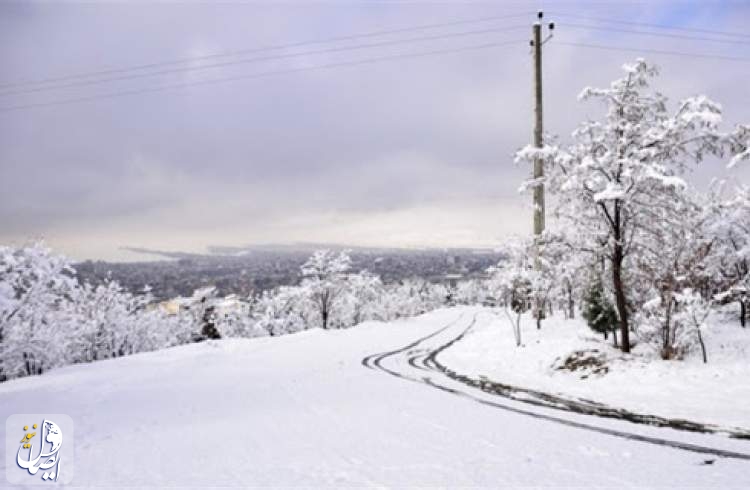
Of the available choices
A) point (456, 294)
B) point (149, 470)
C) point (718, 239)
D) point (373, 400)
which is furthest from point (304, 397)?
point (456, 294)

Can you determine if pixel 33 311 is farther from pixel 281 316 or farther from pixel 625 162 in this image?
pixel 281 316

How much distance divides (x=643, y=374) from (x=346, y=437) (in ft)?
28.3

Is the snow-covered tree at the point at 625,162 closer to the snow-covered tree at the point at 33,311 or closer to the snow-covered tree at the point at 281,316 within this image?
the snow-covered tree at the point at 33,311

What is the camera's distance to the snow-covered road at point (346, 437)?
19.9 feet

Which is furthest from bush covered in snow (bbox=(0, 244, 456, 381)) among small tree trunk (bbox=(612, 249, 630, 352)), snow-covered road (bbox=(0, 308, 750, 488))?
small tree trunk (bbox=(612, 249, 630, 352))

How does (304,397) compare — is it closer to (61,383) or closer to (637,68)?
(61,383)

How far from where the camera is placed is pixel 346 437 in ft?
26.0

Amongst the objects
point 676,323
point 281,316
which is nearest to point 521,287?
point 676,323

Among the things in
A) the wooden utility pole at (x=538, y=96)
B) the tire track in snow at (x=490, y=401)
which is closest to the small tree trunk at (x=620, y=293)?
the tire track in snow at (x=490, y=401)

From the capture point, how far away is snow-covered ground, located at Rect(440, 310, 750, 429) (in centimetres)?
955

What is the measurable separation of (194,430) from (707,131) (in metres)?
14.3

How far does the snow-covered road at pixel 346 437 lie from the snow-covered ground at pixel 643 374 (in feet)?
6.05

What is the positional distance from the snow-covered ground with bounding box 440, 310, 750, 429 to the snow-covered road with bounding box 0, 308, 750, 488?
6.05ft

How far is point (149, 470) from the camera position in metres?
6.70
